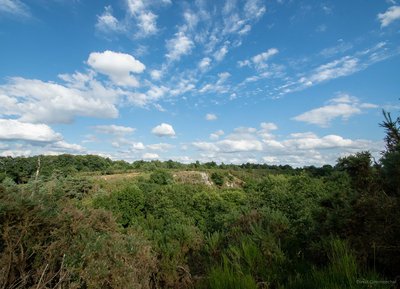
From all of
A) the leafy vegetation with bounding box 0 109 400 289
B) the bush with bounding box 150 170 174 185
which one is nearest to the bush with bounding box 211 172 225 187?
the bush with bounding box 150 170 174 185

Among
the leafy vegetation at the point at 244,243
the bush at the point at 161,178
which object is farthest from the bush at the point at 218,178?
the leafy vegetation at the point at 244,243

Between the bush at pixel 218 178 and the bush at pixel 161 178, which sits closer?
the bush at pixel 161 178

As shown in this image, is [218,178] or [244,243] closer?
[244,243]

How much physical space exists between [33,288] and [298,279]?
4021mm

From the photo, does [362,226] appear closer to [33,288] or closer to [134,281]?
[134,281]

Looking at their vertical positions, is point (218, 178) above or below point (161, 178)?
above

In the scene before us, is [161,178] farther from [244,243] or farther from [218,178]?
[244,243]

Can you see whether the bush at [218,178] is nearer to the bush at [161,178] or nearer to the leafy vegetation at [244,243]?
the bush at [161,178]

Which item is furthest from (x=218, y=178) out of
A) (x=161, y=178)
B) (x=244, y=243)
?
(x=244, y=243)

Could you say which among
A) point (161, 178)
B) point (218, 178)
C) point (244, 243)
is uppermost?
point (218, 178)

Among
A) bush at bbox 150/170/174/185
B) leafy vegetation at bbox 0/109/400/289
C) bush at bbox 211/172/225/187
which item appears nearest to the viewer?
leafy vegetation at bbox 0/109/400/289

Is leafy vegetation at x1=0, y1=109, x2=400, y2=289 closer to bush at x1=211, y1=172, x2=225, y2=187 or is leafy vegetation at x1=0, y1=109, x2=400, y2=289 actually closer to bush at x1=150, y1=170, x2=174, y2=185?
bush at x1=150, y1=170, x2=174, y2=185

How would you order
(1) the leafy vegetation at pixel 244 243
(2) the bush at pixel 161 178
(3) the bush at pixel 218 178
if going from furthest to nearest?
(3) the bush at pixel 218 178
(2) the bush at pixel 161 178
(1) the leafy vegetation at pixel 244 243

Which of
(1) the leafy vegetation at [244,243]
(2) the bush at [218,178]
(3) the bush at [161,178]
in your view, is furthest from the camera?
(2) the bush at [218,178]
